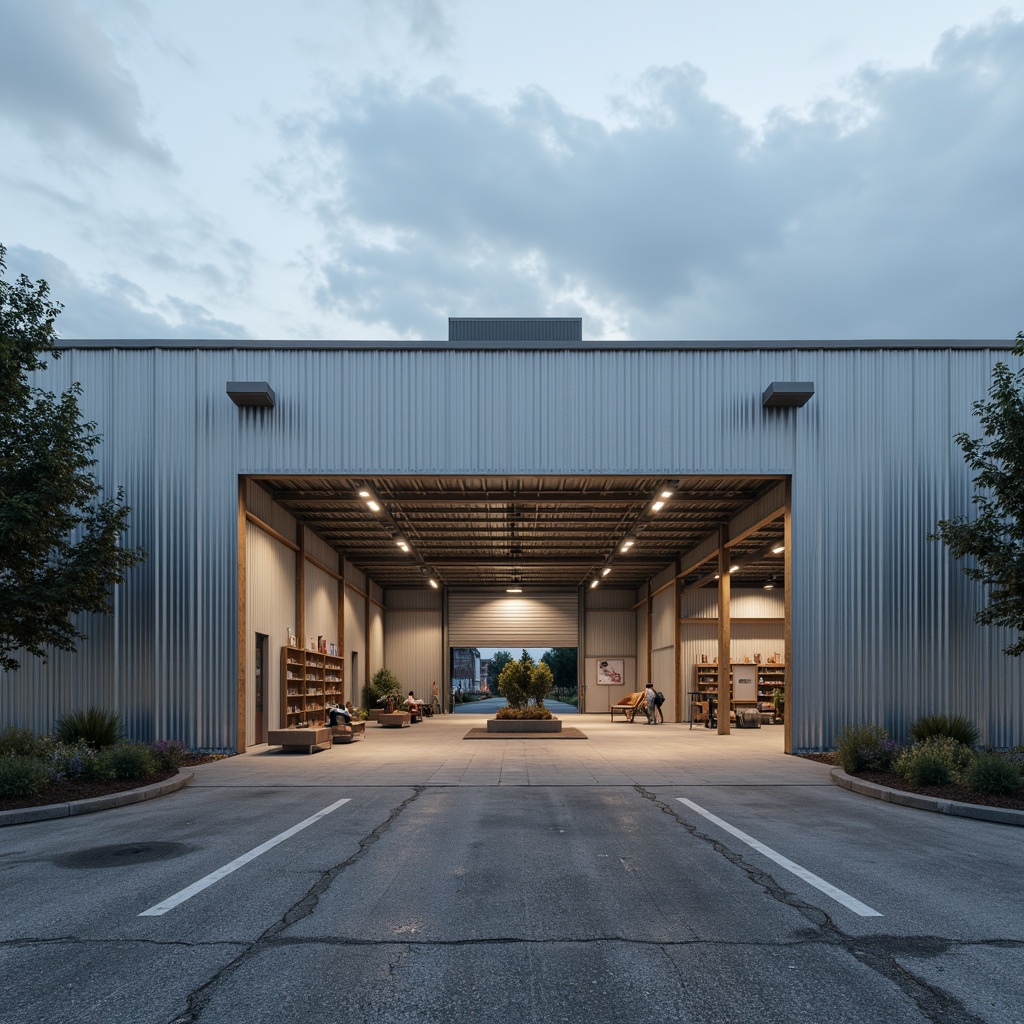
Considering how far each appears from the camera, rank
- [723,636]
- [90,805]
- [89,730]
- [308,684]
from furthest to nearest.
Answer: [308,684] < [723,636] < [89,730] < [90,805]

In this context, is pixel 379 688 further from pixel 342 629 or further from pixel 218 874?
pixel 218 874

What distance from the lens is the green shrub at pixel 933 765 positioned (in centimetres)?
1269

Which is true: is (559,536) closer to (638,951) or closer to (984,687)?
(984,687)

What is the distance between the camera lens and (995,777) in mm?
11789

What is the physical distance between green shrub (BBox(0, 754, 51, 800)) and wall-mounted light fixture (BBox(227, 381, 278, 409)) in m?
8.90

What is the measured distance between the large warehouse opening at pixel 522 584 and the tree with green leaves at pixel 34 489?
4.57m

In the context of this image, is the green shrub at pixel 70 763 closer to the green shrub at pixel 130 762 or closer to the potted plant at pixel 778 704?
the green shrub at pixel 130 762

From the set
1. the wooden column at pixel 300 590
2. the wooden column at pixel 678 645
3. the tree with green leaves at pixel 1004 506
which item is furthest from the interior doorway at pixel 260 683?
the wooden column at pixel 678 645

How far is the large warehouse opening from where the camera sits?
78.3 feet

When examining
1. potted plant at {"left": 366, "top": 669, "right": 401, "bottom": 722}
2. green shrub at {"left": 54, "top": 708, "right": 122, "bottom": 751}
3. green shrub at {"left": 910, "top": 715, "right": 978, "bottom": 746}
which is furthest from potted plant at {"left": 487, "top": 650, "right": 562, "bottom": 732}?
green shrub at {"left": 54, "top": 708, "right": 122, "bottom": 751}

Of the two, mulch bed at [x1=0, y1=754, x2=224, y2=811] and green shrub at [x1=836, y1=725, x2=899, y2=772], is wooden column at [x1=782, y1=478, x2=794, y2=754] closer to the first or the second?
green shrub at [x1=836, y1=725, x2=899, y2=772]

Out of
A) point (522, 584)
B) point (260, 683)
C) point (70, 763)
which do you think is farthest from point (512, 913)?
point (522, 584)

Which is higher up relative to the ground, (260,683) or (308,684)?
(260,683)

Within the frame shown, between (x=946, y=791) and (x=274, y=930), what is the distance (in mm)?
9772
